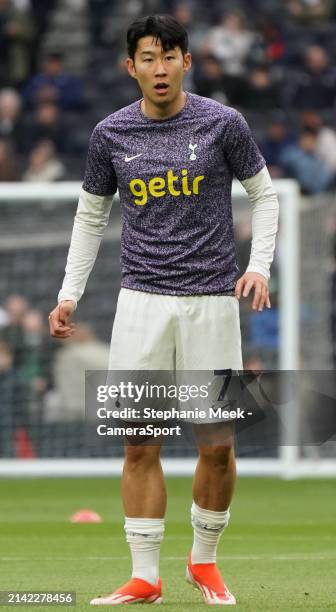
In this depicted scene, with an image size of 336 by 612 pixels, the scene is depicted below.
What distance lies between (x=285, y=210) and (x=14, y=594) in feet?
24.3

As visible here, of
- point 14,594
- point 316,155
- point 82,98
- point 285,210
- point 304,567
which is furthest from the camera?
point 82,98

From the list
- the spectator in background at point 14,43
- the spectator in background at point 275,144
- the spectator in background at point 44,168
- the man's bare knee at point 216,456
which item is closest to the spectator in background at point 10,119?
the spectator in background at point 44,168

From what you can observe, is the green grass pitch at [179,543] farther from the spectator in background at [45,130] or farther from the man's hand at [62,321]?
the spectator in background at [45,130]

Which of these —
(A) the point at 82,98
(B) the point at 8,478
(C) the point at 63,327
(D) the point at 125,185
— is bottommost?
(B) the point at 8,478

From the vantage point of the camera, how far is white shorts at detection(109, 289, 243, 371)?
5637 mm

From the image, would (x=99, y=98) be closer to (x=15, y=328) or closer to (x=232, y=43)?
(x=232, y=43)

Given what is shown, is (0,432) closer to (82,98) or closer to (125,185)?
(82,98)

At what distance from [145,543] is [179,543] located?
2.75 meters

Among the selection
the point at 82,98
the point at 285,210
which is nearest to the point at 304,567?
the point at 285,210

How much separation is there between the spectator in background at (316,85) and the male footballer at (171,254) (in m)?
11.9

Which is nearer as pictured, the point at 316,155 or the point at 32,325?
the point at 32,325

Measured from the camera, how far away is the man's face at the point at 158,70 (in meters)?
5.55

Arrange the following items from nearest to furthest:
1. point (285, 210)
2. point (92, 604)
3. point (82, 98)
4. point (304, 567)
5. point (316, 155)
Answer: point (92, 604) → point (304, 567) → point (285, 210) → point (316, 155) → point (82, 98)

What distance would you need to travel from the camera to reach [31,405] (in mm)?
13242
